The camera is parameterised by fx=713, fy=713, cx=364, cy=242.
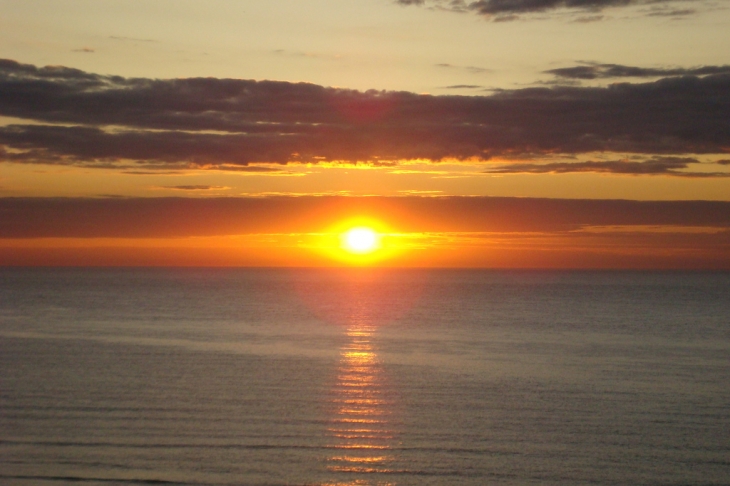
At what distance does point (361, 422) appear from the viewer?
88.9ft

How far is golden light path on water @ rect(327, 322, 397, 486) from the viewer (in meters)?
21.7

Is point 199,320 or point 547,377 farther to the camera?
point 199,320

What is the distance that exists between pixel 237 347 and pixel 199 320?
23.8 metres

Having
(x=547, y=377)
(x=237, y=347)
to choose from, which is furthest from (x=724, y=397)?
(x=237, y=347)

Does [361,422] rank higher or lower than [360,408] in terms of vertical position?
lower

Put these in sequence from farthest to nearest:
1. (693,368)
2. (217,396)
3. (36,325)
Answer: (36,325), (693,368), (217,396)

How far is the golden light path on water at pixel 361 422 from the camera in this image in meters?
21.7

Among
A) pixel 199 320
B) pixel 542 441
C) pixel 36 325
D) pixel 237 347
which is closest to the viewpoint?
pixel 542 441

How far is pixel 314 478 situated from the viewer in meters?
20.4

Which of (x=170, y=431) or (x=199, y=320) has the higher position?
(x=199, y=320)

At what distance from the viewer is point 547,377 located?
124 ft

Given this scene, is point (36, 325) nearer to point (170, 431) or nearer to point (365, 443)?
point (170, 431)

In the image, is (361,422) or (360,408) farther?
(360,408)

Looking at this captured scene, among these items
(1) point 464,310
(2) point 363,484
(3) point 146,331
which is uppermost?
(1) point 464,310
